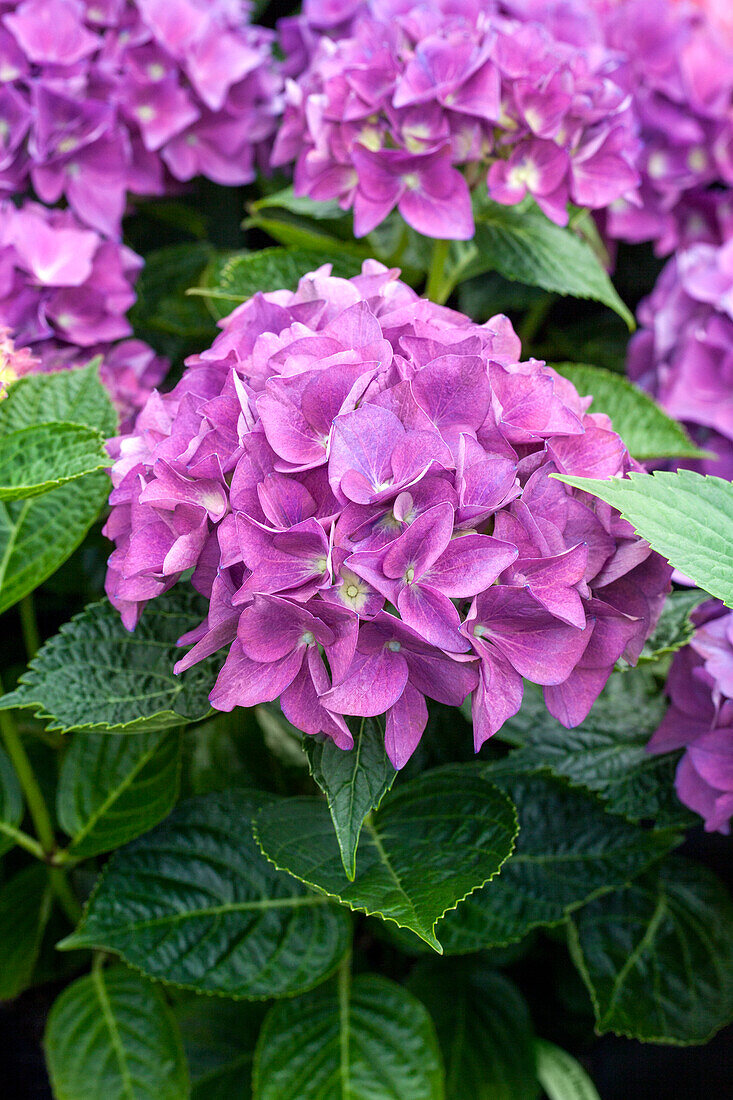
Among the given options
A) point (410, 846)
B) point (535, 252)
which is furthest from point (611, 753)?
point (535, 252)

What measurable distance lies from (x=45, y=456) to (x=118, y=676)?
137 mm

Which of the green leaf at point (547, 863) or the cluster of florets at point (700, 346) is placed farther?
the cluster of florets at point (700, 346)

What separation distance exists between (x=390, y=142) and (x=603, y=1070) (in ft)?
2.70

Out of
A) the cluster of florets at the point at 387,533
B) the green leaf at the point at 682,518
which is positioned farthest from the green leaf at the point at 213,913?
the green leaf at the point at 682,518

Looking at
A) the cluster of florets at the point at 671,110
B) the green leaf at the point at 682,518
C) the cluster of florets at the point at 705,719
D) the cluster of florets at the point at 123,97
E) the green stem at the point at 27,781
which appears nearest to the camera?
the green leaf at the point at 682,518

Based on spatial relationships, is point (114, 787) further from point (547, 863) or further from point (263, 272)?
point (263, 272)

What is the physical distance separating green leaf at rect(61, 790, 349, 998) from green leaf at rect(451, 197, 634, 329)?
1.48ft

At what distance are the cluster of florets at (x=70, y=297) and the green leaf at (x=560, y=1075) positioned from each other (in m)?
0.64

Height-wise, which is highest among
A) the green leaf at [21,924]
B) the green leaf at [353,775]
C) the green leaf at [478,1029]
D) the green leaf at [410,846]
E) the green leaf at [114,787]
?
the green leaf at [353,775]

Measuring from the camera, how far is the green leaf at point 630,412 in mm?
775

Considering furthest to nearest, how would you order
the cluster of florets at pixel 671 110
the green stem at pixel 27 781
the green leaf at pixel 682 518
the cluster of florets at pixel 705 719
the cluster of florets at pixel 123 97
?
1. the cluster of florets at pixel 671 110
2. the cluster of florets at pixel 123 97
3. the green stem at pixel 27 781
4. the cluster of florets at pixel 705 719
5. the green leaf at pixel 682 518

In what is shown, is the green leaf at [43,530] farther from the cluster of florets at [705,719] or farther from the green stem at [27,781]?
the cluster of florets at [705,719]

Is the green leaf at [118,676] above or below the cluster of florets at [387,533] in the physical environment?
below

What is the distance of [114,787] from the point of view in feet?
2.26
